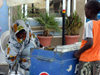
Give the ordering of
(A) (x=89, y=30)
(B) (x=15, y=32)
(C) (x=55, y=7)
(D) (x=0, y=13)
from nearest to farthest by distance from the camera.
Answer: (A) (x=89, y=30) → (B) (x=15, y=32) → (D) (x=0, y=13) → (C) (x=55, y=7)

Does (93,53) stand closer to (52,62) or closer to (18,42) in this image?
(52,62)

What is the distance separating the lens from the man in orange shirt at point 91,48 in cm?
235

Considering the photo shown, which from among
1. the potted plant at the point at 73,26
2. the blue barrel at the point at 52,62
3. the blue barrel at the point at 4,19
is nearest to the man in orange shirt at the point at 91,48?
the blue barrel at the point at 52,62

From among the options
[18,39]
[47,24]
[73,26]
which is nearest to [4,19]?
[47,24]

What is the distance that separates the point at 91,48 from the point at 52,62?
48cm

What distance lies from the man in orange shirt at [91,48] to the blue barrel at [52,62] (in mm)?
102

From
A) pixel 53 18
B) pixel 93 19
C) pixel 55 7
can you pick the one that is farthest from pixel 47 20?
pixel 93 19

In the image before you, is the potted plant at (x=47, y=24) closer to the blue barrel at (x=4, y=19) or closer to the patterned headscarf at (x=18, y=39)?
the blue barrel at (x=4, y=19)

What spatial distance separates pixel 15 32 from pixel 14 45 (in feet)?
0.69

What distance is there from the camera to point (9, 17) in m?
5.62

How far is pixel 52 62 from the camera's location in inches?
95.7

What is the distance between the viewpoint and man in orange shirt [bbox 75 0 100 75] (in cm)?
235

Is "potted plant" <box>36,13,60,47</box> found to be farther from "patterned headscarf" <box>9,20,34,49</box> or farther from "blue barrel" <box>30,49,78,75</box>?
"blue barrel" <box>30,49,78,75</box>

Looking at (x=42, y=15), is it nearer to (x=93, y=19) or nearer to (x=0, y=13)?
(x=0, y=13)
